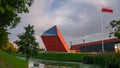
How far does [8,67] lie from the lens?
2739cm

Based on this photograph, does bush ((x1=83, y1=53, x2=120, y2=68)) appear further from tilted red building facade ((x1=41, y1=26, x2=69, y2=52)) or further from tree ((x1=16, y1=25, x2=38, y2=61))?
tilted red building facade ((x1=41, y1=26, x2=69, y2=52))

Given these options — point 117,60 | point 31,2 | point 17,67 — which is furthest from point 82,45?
point 31,2

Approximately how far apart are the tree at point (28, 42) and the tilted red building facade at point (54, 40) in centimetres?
4052

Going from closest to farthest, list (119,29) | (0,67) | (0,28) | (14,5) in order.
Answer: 1. (14,5)
2. (0,28)
3. (0,67)
4. (119,29)

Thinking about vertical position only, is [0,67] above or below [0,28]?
below

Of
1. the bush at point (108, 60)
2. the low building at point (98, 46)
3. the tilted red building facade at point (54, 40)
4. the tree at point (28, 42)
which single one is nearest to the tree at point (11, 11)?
the bush at point (108, 60)

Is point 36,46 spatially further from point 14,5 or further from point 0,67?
point 14,5

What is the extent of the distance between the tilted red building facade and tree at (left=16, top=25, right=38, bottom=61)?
40.5m

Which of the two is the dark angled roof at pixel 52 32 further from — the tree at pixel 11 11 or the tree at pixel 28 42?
the tree at pixel 11 11

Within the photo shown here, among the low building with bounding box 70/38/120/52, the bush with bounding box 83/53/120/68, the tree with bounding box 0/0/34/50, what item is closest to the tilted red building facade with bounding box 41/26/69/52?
the low building with bounding box 70/38/120/52

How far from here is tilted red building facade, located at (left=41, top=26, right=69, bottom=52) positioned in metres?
99.6

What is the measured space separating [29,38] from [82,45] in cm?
5934

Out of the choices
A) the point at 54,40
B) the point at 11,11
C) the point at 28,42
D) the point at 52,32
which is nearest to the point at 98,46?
the point at 54,40

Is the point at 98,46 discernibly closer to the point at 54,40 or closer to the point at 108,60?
the point at 54,40
